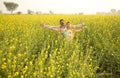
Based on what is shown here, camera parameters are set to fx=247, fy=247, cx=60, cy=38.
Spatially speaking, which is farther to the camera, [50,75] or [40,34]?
[40,34]

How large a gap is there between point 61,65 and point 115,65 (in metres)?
1.98

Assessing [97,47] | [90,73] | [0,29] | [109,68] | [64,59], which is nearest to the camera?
[90,73]

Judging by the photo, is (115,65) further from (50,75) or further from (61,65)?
(50,75)

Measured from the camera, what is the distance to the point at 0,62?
3.95 metres

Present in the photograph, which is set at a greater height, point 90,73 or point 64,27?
point 64,27

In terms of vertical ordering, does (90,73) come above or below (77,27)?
below

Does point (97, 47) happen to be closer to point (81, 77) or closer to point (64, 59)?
point (64, 59)

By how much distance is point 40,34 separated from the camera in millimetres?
8141

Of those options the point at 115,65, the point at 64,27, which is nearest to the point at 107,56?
the point at 115,65

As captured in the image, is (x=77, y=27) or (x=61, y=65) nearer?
(x=61, y=65)

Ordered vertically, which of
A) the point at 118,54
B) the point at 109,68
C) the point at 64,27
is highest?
the point at 64,27

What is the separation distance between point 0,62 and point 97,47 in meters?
4.11

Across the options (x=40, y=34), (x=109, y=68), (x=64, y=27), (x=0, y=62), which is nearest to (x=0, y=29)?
(x=40, y=34)

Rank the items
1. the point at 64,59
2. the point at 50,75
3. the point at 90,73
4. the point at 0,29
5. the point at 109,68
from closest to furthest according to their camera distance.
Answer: the point at 50,75 < the point at 90,73 < the point at 64,59 < the point at 109,68 < the point at 0,29
